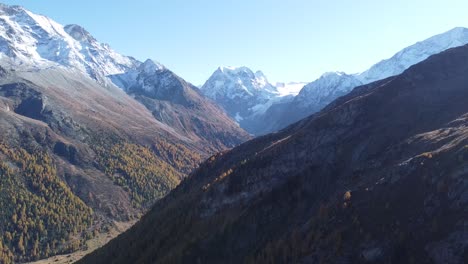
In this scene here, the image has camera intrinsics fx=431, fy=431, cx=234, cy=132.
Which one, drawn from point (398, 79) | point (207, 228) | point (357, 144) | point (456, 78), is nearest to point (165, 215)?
point (207, 228)

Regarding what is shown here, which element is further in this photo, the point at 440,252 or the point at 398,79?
the point at 398,79

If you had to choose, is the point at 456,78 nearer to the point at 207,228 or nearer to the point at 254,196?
the point at 254,196

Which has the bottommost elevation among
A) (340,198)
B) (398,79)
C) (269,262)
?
(269,262)

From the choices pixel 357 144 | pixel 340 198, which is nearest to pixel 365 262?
pixel 340 198

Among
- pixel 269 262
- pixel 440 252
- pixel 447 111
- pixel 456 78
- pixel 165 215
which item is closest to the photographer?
pixel 440 252

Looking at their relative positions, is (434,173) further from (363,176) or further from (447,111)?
(447,111)

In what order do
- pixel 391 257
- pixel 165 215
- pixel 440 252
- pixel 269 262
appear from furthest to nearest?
1. pixel 165 215
2. pixel 269 262
3. pixel 391 257
4. pixel 440 252

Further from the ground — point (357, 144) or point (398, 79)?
point (398, 79)
